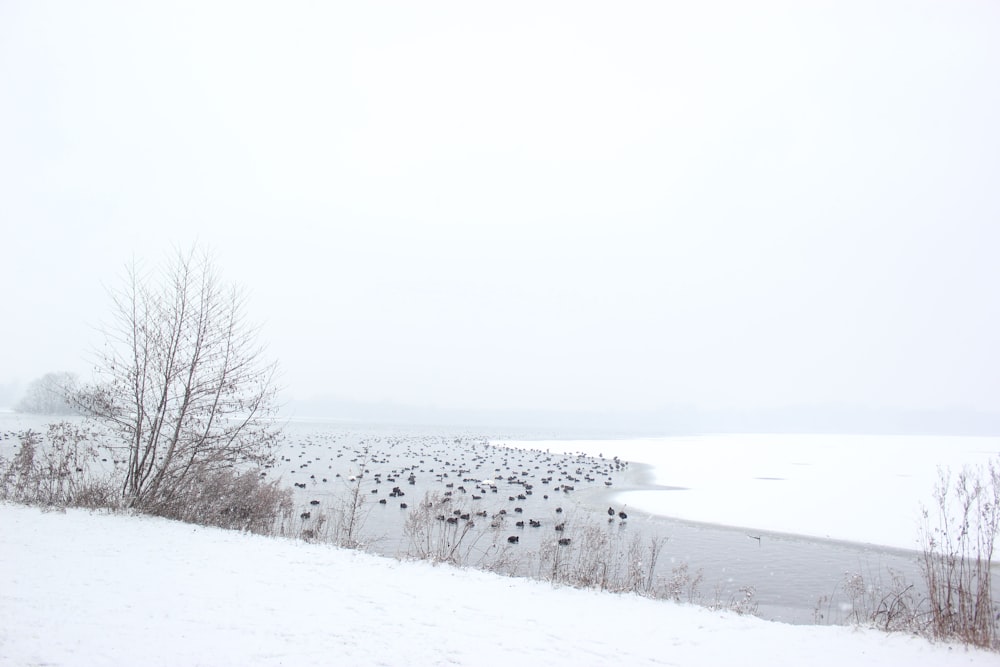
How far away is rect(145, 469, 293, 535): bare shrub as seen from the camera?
41.5 feet

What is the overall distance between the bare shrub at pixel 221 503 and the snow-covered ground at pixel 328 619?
2.91 m

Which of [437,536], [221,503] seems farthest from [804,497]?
[221,503]

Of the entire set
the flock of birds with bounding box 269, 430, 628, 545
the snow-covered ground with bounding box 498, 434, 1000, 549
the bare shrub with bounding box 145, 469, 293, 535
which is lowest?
the flock of birds with bounding box 269, 430, 628, 545

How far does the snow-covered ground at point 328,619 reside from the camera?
215 inches

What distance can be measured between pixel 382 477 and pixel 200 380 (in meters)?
17.1

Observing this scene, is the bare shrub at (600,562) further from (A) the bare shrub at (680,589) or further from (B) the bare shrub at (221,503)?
(B) the bare shrub at (221,503)

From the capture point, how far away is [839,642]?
734cm

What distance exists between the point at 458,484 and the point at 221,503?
616 inches

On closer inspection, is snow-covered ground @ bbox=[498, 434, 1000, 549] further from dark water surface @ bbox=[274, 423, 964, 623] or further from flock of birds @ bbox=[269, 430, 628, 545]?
flock of birds @ bbox=[269, 430, 628, 545]

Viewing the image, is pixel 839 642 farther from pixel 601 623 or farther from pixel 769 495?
pixel 769 495

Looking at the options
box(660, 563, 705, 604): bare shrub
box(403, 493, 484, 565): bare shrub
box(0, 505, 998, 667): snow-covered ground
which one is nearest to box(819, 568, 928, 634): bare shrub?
box(0, 505, 998, 667): snow-covered ground

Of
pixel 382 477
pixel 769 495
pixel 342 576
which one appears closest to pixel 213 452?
pixel 342 576

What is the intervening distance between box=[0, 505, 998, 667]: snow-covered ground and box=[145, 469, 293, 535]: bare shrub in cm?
291

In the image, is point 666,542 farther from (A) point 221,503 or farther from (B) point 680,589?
(A) point 221,503
